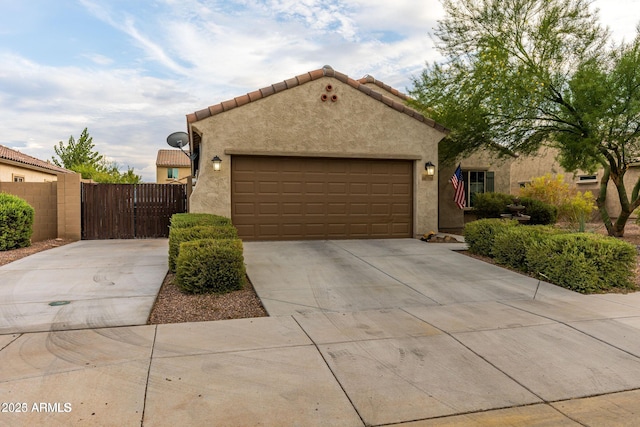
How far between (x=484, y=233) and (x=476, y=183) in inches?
306

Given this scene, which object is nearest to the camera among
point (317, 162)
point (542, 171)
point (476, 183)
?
point (317, 162)

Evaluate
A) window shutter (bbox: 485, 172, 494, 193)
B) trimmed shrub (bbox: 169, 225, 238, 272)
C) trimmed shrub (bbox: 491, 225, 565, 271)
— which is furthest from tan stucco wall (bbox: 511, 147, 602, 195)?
trimmed shrub (bbox: 169, 225, 238, 272)

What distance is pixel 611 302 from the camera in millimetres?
6043

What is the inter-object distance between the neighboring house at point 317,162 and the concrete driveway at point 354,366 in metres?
5.89

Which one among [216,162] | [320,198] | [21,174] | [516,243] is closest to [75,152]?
[21,174]

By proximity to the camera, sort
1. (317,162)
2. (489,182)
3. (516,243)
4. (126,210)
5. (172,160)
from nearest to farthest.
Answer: (516,243) → (317,162) → (126,210) → (489,182) → (172,160)

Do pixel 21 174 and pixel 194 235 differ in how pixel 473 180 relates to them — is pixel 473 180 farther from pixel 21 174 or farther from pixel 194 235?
pixel 21 174

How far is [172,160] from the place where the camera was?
1895 inches

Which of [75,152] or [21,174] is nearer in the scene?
[21,174]

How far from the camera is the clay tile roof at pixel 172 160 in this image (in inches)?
1853

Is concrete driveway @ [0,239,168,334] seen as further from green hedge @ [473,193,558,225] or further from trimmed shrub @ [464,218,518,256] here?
green hedge @ [473,193,558,225]

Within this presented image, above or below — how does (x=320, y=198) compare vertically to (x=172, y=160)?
below

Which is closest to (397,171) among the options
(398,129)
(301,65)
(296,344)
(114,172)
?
(398,129)

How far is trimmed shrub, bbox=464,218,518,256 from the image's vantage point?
9438 millimetres
